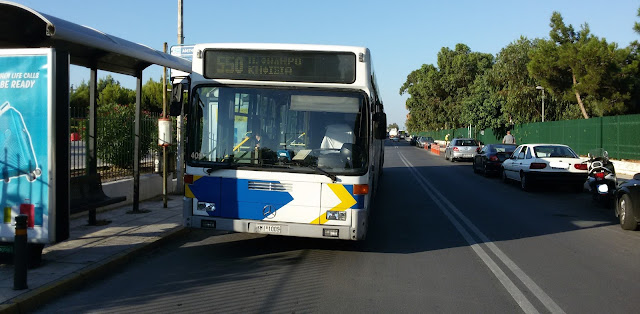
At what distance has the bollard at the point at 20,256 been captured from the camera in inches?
223

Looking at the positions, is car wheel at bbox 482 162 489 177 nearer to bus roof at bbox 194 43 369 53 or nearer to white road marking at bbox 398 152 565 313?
white road marking at bbox 398 152 565 313

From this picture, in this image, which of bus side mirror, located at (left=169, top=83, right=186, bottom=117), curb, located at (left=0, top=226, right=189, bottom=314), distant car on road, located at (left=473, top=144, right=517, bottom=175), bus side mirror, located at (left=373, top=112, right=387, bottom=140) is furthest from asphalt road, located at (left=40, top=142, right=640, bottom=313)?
distant car on road, located at (left=473, top=144, right=517, bottom=175)

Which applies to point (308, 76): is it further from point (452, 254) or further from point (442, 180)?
point (442, 180)

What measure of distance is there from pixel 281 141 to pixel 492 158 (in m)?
17.5

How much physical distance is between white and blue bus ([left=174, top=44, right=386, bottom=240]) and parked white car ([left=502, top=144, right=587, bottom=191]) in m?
11.1

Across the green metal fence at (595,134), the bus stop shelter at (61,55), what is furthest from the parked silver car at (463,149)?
the bus stop shelter at (61,55)

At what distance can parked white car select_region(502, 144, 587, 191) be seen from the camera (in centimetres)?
1678

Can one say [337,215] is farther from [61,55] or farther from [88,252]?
[61,55]

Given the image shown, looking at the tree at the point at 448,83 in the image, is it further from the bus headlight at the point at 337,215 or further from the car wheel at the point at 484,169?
the bus headlight at the point at 337,215

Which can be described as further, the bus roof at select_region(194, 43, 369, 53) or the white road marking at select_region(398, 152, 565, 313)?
the bus roof at select_region(194, 43, 369, 53)

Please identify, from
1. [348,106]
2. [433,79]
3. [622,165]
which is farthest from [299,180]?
[433,79]

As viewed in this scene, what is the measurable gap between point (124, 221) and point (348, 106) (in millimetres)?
5199

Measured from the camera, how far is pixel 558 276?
22.7 ft

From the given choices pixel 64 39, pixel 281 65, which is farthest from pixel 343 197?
pixel 64 39
